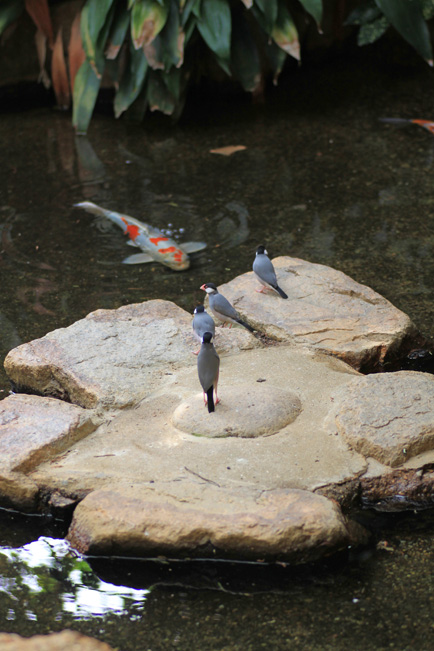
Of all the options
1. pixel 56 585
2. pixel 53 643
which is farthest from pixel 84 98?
pixel 53 643

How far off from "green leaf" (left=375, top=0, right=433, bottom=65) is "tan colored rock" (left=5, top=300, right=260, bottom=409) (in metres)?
4.28

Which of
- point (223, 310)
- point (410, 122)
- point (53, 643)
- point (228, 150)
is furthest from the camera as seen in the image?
point (410, 122)

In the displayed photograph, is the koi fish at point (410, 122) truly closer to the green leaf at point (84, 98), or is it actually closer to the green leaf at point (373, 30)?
the green leaf at point (373, 30)

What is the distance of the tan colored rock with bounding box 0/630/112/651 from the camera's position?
2365 mm

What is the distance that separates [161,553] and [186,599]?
190 millimetres

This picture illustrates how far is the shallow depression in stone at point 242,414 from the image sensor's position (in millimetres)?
3105

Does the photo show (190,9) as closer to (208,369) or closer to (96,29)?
(96,29)

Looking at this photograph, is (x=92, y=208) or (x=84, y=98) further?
(x=84, y=98)

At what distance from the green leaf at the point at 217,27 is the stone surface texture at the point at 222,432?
138 inches

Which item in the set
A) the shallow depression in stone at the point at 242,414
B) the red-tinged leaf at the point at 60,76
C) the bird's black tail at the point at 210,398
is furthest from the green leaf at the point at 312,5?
the bird's black tail at the point at 210,398

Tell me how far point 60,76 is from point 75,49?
365 millimetres

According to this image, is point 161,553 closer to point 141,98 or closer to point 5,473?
point 5,473

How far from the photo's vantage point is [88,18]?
6809 millimetres

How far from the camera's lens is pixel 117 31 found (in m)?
6.87
